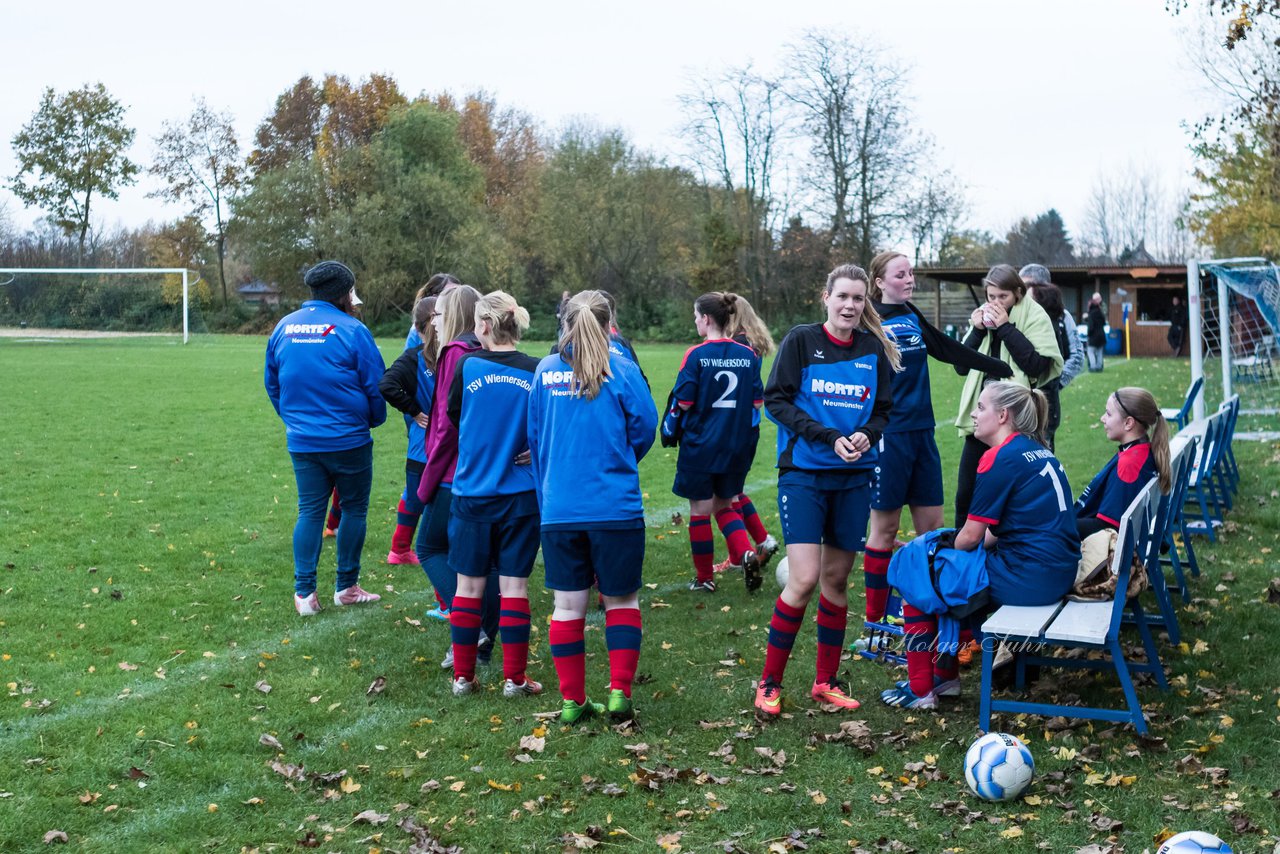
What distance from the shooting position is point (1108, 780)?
171 inches

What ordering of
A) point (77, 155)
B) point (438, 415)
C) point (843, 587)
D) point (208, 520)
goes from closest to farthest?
1. point (843, 587)
2. point (438, 415)
3. point (208, 520)
4. point (77, 155)

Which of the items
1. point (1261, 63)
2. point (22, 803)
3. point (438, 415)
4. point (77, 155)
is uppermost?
point (77, 155)

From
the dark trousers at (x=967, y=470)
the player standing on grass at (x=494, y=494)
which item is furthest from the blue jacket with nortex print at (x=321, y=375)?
the dark trousers at (x=967, y=470)

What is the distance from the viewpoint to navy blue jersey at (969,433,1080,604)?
5.05 m

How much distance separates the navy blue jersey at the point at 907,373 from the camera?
6086 mm

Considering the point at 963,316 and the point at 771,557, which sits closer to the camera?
the point at 771,557

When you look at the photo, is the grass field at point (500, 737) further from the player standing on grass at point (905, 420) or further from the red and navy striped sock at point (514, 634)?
the player standing on grass at point (905, 420)

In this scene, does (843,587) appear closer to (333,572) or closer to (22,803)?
(22,803)

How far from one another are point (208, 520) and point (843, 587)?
6344 millimetres

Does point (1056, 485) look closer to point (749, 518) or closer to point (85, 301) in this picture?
point (749, 518)

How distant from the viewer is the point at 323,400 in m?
6.98

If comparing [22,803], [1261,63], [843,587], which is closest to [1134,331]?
[1261,63]

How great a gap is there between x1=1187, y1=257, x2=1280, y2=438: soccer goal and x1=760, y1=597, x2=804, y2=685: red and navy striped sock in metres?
9.70

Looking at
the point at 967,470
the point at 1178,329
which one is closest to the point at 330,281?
the point at 967,470
